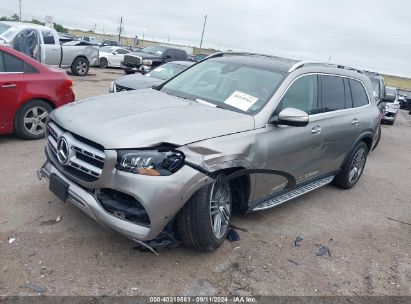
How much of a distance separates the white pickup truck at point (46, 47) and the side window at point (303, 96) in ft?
32.6

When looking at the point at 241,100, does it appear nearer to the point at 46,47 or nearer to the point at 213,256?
the point at 213,256

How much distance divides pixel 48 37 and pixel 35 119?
29.2ft

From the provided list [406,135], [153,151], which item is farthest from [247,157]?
[406,135]

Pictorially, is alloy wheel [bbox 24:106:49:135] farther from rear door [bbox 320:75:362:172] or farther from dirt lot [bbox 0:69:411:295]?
rear door [bbox 320:75:362:172]

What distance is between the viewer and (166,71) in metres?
9.52

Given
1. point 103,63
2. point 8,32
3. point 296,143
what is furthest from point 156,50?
point 296,143

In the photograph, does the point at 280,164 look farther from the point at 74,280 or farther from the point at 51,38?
the point at 51,38

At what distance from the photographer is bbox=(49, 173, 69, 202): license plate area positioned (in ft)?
10.9

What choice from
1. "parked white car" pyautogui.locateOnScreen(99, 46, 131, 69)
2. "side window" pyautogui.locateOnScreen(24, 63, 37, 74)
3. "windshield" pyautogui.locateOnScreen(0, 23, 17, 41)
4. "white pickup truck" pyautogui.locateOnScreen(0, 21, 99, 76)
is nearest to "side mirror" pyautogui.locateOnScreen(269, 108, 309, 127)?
"side window" pyautogui.locateOnScreen(24, 63, 37, 74)

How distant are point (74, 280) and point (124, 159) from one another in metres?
1.01

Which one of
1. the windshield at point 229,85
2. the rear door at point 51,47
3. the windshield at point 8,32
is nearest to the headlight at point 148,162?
the windshield at point 229,85

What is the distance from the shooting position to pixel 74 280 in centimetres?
305

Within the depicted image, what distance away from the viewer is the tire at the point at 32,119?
236 inches

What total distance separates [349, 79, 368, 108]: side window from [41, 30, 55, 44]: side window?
11.3 meters
